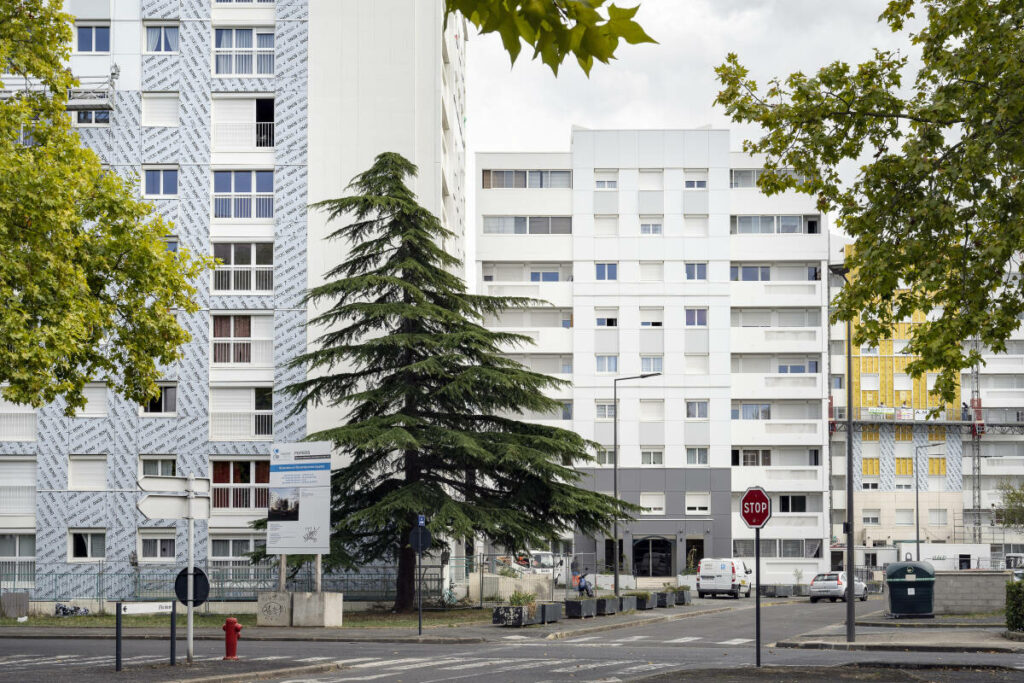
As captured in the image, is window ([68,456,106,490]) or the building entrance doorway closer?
window ([68,456,106,490])

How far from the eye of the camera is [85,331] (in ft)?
73.9

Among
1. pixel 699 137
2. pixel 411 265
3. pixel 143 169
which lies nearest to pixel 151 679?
pixel 411 265

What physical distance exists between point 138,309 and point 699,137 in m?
Answer: 51.8

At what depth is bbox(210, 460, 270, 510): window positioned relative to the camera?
Answer: 1729 inches

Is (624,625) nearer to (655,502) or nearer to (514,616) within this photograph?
(514,616)

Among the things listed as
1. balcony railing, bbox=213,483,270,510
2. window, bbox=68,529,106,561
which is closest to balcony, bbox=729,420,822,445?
balcony railing, bbox=213,483,270,510

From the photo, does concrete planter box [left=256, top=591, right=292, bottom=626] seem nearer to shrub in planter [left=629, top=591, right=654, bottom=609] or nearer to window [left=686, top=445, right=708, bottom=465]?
shrub in planter [left=629, top=591, right=654, bottom=609]

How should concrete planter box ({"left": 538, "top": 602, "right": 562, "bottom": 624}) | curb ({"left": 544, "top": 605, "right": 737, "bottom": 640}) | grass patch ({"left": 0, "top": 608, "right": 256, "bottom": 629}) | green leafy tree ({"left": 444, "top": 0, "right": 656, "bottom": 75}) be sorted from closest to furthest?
green leafy tree ({"left": 444, "top": 0, "right": 656, "bottom": 75}), curb ({"left": 544, "top": 605, "right": 737, "bottom": 640}), concrete planter box ({"left": 538, "top": 602, "right": 562, "bottom": 624}), grass patch ({"left": 0, "top": 608, "right": 256, "bottom": 629})

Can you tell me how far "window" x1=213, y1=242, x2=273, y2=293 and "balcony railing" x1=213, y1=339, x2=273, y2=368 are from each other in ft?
6.04

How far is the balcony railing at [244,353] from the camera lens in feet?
147

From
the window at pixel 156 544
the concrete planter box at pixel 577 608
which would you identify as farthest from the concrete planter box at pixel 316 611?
the window at pixel 156 544

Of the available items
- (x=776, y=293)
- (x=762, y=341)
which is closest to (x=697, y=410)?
(x=762, y=341)

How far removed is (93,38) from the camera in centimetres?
4553

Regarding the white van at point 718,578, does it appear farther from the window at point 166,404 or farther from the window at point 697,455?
the window at point 166,404
